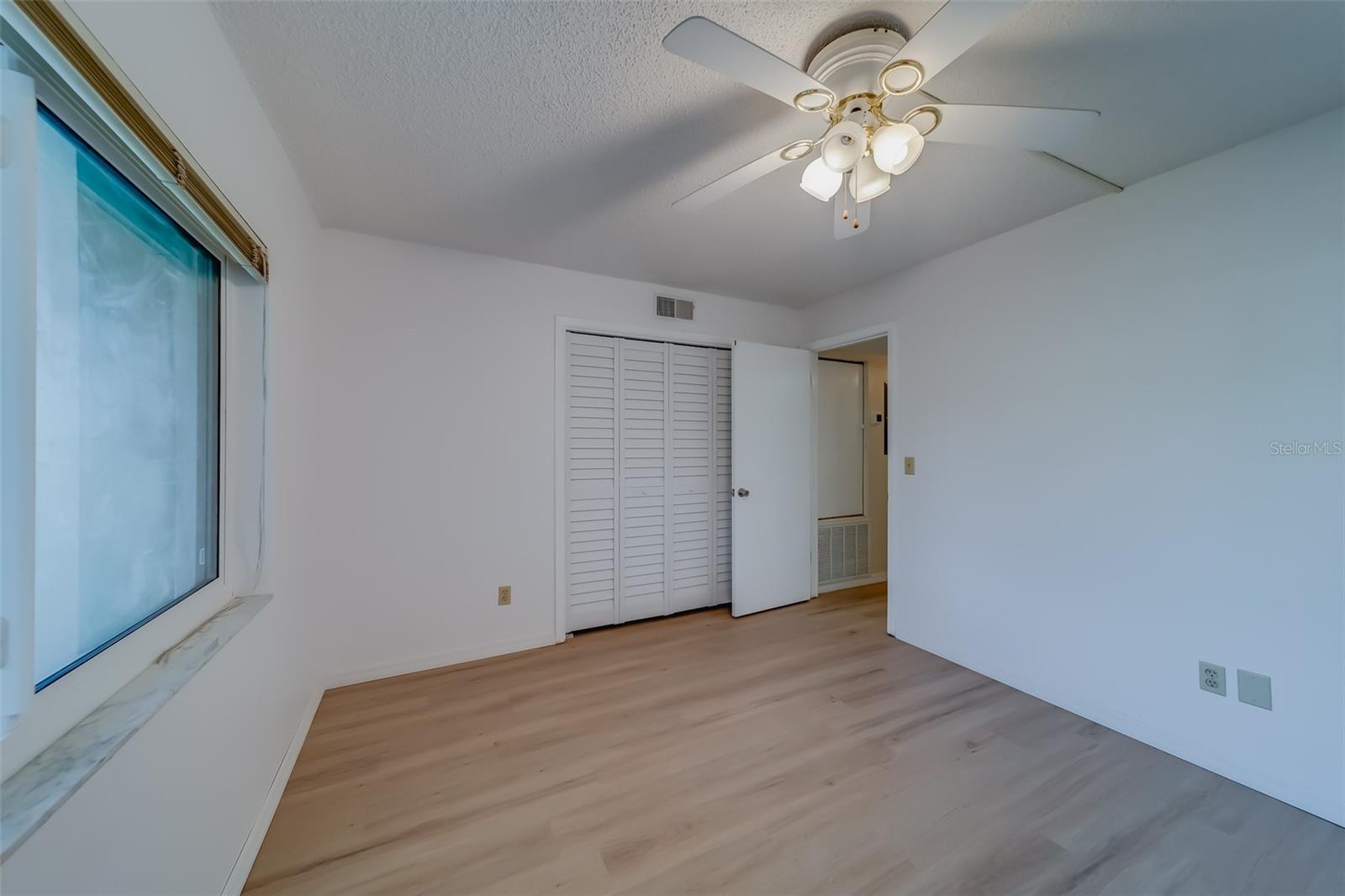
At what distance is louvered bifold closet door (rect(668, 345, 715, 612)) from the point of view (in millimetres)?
3387

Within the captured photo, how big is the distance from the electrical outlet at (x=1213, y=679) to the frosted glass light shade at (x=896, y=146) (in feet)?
7.32

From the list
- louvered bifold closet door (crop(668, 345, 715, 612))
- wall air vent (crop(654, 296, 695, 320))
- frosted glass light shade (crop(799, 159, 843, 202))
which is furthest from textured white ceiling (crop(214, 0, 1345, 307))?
louvered bifold closet door (crop(668, 345, 715, 612))

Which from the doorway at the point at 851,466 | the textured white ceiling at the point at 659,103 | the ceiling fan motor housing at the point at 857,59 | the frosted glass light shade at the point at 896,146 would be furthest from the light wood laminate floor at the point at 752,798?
the textured white ceiling at the point at 659,103

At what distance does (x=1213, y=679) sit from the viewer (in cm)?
180

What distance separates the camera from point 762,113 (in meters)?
1.56

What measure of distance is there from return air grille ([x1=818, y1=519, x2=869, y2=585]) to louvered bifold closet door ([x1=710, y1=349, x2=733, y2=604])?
2.97 ft

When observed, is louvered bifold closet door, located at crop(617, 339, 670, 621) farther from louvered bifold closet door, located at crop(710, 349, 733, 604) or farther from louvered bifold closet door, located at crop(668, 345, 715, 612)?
louvered bifold closet door, located at crop(710, 349, 733, 604)

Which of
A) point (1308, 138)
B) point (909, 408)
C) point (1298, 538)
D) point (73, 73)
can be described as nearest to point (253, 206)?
point (73, 73)

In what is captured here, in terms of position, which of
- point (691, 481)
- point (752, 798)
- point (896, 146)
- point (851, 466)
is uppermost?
point (896, 146)

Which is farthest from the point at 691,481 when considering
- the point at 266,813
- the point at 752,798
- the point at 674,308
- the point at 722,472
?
the point at 266,813

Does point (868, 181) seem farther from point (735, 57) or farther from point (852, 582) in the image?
point (852, 582)

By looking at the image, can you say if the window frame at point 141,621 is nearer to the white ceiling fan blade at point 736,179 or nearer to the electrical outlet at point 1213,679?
the white ceiling fan blade at point 736,179

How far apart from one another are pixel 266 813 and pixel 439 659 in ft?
3.58

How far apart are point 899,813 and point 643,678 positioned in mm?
1283
